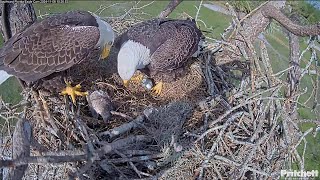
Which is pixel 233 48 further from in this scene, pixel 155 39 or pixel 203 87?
pixel 155 39

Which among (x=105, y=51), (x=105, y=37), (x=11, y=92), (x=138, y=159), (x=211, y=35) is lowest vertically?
Answer: (x=11, y=92)

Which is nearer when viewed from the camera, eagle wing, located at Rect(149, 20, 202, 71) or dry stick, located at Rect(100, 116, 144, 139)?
dry stick, located at Rect(100, 116, 144, 139)

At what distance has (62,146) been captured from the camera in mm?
2551

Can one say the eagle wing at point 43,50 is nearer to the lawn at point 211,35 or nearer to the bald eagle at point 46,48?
the bald eagle at point 46,48

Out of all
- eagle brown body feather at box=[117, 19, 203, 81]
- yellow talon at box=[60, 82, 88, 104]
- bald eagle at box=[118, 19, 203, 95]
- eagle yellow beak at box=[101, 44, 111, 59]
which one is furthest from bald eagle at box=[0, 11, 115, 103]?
eagle brown body feather at box=[117, 19, 203, 81]

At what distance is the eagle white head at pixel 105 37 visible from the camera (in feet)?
10.4

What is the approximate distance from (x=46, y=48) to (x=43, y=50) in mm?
26

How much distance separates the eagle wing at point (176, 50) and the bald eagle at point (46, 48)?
2.01 feet

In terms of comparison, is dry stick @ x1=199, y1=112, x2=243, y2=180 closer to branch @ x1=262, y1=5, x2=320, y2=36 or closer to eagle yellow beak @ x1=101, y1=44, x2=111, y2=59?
branch @ x1=262, y1=5, x2=320, y2=36

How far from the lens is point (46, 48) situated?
2.88m

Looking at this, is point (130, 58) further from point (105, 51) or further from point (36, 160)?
point (36, 160)

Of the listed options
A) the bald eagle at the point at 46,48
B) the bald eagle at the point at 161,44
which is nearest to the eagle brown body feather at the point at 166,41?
the bald eagle at the point at 161,44

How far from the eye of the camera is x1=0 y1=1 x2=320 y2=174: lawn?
4.67 meters

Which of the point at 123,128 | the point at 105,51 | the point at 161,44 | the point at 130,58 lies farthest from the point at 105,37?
the point at 123,128
